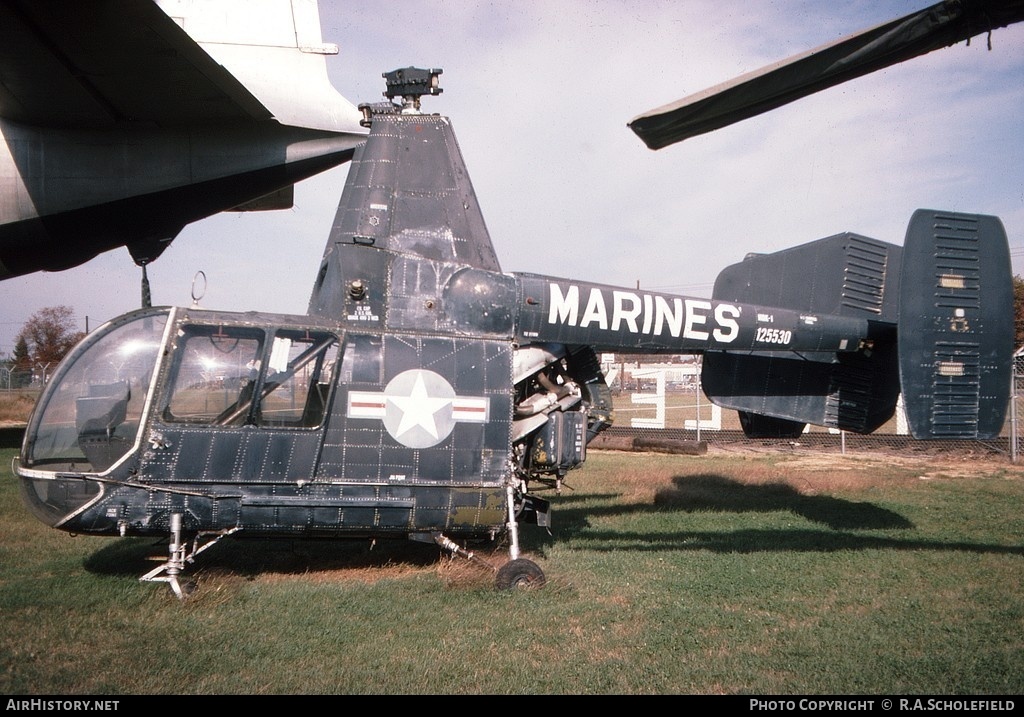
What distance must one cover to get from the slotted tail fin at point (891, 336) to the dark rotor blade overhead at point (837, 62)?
137 inches

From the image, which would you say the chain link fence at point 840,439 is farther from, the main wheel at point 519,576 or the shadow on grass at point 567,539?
the main wheel at point 519,576

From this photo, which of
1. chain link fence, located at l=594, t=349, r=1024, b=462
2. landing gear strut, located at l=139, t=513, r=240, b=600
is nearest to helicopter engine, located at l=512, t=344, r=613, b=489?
landing gear strut, located at l=139, t=513, r=240, b=600

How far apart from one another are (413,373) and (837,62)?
442 centimetres

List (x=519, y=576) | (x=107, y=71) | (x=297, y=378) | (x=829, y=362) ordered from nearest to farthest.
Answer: (x=519, y=576), (x=297, y=378), (x=829, y=362), (x=107, y=71)

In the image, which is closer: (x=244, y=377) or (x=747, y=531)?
(x=244, y=377)

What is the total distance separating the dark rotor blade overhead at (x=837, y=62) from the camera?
4.25 m

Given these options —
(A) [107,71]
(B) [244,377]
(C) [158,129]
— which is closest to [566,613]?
(B) [244,377]

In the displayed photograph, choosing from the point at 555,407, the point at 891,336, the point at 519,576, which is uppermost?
the point at 891,336

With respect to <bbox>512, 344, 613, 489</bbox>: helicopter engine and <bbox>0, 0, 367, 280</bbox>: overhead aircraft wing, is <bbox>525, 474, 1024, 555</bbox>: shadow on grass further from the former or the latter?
<bbox>0, 0, 367, 280</bbox>: overhead aircraft wing

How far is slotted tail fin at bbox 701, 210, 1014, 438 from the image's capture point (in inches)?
A: 292

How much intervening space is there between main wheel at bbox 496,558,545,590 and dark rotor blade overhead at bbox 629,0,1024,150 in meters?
4.07

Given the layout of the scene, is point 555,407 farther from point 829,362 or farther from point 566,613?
point 829,362

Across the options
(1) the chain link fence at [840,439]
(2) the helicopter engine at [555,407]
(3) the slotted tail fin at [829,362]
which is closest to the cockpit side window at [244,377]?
(2) the helicopter engine at [555,407]

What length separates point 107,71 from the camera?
977cm
